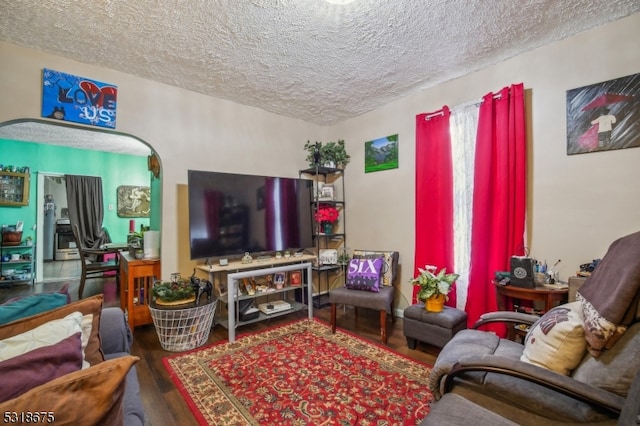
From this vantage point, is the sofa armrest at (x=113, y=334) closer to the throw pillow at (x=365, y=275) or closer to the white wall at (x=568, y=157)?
the throw pillow at (x=365, y=275)

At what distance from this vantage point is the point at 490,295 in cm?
256

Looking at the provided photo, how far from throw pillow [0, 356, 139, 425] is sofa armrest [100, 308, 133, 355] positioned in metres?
0.94

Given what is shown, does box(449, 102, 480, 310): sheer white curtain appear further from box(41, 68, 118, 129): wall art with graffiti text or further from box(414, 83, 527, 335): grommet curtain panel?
box(41, 68, 118, 129): wall art with graffiti text

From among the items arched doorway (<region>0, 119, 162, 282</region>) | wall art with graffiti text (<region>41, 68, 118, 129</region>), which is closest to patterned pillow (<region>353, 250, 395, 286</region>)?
wall art with graffiti text (<region>41, 68, 118, 129</region>)

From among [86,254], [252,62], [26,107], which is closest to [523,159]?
[252,62]

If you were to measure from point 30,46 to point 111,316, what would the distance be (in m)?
2.36

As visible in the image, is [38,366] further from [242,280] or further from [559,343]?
[242,280]

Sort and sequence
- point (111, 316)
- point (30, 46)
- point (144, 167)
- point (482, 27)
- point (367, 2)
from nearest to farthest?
point (111, 316)
point (367, 2)
point (482, 27)
point (30, 46)
point (144, 167)

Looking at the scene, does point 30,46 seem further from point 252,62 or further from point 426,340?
point 426,340

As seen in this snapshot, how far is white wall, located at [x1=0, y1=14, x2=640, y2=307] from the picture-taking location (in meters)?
2.09

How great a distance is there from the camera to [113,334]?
154cm

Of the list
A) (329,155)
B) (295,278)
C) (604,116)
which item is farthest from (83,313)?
(604,116)

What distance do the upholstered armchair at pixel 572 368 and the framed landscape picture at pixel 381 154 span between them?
7.50ft

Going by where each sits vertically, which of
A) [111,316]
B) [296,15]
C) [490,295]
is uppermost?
Result: [296,15]
